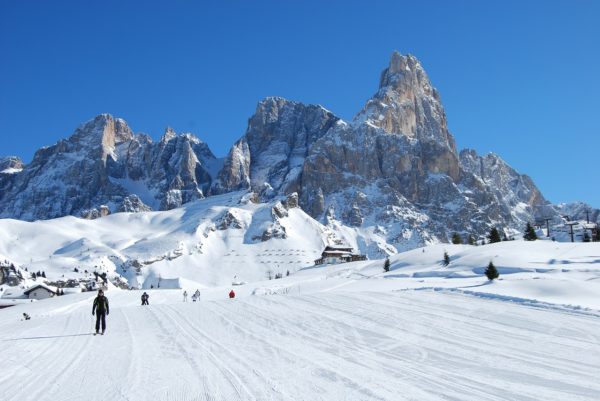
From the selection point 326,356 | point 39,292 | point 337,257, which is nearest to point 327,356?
point 326,356

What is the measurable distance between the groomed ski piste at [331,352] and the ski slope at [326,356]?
32mm

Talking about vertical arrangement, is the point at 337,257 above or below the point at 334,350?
above

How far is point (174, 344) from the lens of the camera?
13648 millimetres

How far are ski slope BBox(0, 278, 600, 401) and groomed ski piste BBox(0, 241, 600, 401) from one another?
1.3 inches

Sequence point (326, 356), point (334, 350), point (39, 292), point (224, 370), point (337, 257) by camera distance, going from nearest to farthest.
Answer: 1. point (224, 370)
2. point (326, 356)
3. point (334, 350)
4. point (39, 292)
5. point (337, 257)

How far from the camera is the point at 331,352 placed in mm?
11836

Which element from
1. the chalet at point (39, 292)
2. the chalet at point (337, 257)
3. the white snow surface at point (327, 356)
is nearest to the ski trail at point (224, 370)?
the white snow surface at point (327, 356)

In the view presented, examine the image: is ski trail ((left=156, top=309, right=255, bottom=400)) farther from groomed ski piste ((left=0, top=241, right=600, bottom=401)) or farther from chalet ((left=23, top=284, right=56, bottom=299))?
chalet ((left=23, top=284, right=56, bottom=299))

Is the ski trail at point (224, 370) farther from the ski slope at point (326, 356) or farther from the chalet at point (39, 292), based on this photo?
the chalet at point (39, 292)

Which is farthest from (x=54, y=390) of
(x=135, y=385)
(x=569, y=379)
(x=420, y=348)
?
(x=569, y=379)

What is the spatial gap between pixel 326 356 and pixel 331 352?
496mm

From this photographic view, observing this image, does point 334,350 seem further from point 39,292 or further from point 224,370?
point 39,292

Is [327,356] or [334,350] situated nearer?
[327,356]

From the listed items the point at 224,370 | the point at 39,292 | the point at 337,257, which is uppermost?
the point at 337,257
